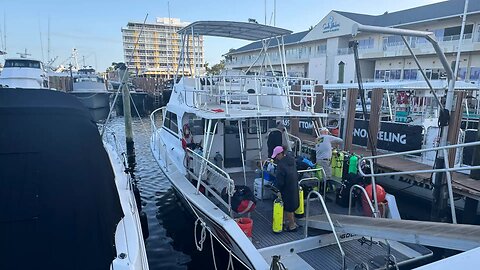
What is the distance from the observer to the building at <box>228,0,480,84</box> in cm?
2792

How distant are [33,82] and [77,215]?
20.0 metres

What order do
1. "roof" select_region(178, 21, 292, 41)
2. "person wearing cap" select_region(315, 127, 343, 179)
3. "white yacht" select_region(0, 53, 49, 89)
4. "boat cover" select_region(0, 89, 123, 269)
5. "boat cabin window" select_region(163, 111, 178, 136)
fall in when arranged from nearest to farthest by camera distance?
"boat cover" select_region(0, 89, 123, 269) → "person wearing cap" select_region(315, 127, 343, 179) → "roof" select_region(178, 21, 292, 41) → "boat cabin window" select_region(163, 111, 178, 136) → "white yacht" select_region(0, 53, 49, 89)

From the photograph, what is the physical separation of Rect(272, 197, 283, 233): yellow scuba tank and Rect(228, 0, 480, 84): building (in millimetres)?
19661

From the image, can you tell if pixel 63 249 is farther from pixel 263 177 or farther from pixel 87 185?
pixel 263 177

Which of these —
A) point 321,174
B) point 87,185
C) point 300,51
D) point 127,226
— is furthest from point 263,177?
point 300,51

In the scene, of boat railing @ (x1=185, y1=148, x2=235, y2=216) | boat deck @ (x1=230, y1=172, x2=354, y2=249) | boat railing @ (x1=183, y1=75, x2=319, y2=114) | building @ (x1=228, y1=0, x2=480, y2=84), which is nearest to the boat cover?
boat railing @ (x1=185, y1=148, x2=235, y2=216)

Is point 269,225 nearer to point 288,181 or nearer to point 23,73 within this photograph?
point 288,181

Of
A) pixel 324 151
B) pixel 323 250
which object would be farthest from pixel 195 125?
pixel 323 250

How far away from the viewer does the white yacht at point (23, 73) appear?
18.4 meters

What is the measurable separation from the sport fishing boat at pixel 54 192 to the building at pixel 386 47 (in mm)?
21402

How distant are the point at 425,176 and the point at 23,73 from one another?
2270cm

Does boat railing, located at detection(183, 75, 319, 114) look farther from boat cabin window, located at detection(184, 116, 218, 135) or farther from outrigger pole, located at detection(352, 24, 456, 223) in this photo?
outrigger pole, located at detection(352, 24, 456, 223)

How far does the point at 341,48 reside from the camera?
39094 millimetres

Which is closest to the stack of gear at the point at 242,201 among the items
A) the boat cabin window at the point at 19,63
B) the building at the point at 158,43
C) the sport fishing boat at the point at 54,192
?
the sport fishing boat at the point at 54,192
